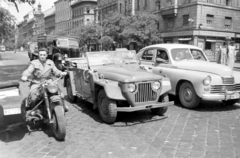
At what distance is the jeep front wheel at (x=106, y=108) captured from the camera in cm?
506

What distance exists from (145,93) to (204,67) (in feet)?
7.49

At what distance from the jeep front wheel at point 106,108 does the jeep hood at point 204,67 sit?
Result: 2730mm

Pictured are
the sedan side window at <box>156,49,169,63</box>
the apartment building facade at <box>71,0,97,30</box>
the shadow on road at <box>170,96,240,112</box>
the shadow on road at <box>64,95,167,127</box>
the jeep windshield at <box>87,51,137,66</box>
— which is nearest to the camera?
the shadow on road at <box>64,95,167,127</box>

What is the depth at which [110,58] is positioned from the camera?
6891 millimetres

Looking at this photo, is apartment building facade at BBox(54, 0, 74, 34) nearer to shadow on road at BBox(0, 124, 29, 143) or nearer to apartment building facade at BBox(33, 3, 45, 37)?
apartment building facade at BBox(33, 3, 45, 37)

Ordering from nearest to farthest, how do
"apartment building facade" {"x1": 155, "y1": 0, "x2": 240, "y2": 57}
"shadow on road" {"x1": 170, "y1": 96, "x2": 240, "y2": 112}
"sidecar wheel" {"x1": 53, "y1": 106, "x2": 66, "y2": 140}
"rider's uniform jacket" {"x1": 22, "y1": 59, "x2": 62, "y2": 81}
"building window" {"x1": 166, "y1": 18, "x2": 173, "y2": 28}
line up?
1. "sidecar wheel" {"x1": 53, "y1": 106, "x2": 66, "y2": 140}
2. "rider's uniform jacket" {"x1": 22, "y1": 59, "x2": 62, "y2": 81}
3. "shadow on road" {"x1": 170, "y1": 96, "x2": 240, "y2": 112}
4. "apartment building facade" {"x1": 155, "y1": 0, "x2": 240, "y2": 57}
5. "building window" {"x1": 166, "y1": 18, "x2": 173, "y2": 28}

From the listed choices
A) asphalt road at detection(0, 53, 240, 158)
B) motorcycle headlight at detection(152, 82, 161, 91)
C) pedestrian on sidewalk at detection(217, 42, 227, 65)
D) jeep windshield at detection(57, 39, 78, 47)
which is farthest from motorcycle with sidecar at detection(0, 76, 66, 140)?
jeep windshield at detection(57, 39, 78, 47)

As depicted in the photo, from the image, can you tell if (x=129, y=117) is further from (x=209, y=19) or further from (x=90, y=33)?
(x=90, y=33)

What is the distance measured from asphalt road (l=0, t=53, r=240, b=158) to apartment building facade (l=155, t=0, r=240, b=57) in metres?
28.7

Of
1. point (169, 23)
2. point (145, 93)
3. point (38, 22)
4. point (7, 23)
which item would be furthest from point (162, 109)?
point (38, 22)

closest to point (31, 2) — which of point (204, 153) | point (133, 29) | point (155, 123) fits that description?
point (155, 123)

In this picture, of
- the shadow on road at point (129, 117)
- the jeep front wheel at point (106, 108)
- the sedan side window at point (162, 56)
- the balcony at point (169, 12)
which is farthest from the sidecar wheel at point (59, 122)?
the balcony at point (169, 12)

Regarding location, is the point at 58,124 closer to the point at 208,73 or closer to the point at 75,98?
the point at 75,98

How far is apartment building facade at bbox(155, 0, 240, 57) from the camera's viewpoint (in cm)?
3303
